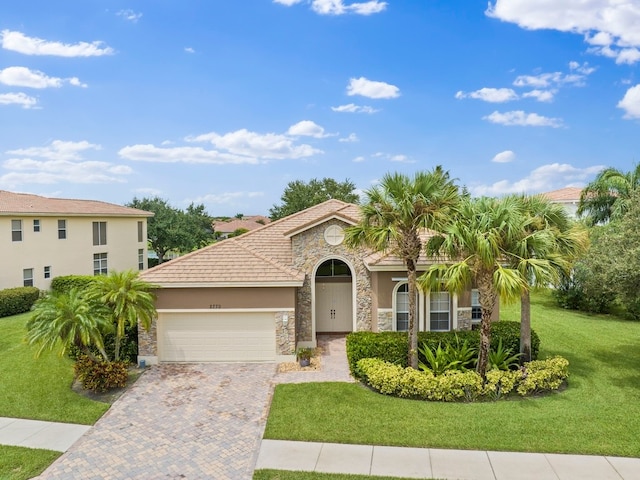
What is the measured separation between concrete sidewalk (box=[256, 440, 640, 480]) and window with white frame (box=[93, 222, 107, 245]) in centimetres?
2746

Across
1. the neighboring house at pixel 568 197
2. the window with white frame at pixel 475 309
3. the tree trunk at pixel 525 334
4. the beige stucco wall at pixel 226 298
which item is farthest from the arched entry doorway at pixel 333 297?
the neighboring house at pixel 568 197

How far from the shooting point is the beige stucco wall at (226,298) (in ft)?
50.3

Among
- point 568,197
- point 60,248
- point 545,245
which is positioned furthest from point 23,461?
point 568,197

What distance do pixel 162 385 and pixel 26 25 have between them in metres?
13.8

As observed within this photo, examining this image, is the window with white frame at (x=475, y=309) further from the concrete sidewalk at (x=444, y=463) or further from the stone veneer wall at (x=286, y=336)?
the concrete sidewalk at (x=444, y=463)

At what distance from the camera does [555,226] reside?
13125 mm

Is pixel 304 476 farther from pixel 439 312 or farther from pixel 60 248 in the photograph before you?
pixel 60 248

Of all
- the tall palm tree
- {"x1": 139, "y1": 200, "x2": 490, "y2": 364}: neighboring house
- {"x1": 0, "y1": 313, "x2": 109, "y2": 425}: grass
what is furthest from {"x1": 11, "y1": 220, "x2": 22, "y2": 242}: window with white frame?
the tall palm tree

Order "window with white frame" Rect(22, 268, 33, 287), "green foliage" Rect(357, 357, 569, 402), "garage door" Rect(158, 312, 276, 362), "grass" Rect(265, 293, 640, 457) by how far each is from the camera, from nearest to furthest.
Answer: "grass" Rect(265, 293, 640, 457) → "green foliage" Rect(357, 357, 569, 402) → "garage door" Rect(158, 312, 276, 362) → "window with white frame" Rect(22, 268, 33, 287)

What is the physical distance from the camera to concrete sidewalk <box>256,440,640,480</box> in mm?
8586

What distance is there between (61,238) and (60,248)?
0.69 metres

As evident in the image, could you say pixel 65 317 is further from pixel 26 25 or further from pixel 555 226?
pixel 555 226

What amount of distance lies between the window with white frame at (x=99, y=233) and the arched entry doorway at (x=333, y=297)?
2148 centimetres

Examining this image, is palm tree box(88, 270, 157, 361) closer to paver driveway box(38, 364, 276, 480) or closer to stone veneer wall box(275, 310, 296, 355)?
paver driveway box(38, 364, 276, 480)
